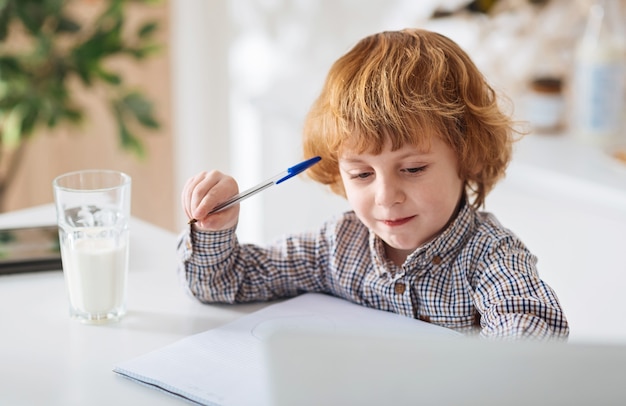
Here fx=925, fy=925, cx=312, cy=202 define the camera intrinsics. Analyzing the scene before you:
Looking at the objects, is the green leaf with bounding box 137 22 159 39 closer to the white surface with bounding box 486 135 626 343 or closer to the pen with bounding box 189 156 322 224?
the white surface with bounding box 486 135 626 343

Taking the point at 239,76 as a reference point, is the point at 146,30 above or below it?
above

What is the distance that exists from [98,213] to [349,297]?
1.00ft

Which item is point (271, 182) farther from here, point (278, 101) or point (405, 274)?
point (278, 101)

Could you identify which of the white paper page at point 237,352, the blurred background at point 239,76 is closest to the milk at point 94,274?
the white paper page at point 237,352

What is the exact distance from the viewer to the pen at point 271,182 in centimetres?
95

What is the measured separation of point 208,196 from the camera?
103 cm

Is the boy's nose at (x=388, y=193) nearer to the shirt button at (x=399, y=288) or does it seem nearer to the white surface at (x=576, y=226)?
the shirt button at (x=399, y=288)

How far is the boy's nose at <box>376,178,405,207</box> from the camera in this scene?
0.94 meters

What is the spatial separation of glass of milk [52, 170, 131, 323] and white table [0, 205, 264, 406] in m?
0.02

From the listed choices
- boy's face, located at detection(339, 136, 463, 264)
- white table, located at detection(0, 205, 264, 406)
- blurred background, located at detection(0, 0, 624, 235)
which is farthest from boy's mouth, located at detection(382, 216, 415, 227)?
blurred background, located at detection(0, 0, 624, 235)

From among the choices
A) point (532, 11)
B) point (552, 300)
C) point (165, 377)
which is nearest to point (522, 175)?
point (532, 11)

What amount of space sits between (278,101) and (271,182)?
125 centimetres

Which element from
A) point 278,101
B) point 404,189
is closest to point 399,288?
point 404,189

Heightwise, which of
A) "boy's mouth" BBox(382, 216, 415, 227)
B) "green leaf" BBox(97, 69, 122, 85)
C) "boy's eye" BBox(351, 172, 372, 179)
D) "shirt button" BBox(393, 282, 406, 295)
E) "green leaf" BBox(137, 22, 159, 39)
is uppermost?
"green leaf" BBox(137, 22, 159, 39)
